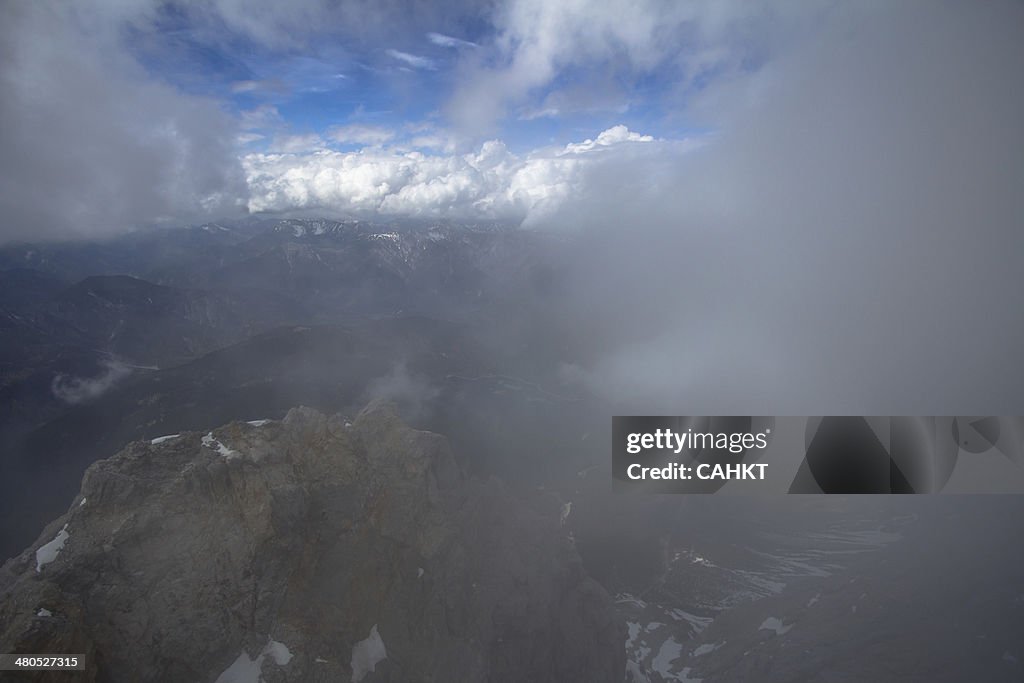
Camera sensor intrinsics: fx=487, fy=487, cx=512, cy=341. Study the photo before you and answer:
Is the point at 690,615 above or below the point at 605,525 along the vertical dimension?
below

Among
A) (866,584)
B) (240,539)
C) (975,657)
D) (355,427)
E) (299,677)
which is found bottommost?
(975,657)

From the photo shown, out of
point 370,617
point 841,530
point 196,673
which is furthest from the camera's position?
point 841,530

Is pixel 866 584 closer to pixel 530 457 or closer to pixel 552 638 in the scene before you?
pixel 552 638

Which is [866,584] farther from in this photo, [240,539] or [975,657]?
[240,539]

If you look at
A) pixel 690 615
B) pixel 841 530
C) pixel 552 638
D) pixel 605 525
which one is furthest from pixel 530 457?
pixel 552 638

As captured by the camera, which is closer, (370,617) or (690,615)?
(370,617)

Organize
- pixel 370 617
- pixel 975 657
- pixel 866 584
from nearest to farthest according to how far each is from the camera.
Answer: pixel 370 617 < pixel 975 657 < pixel 866 584
